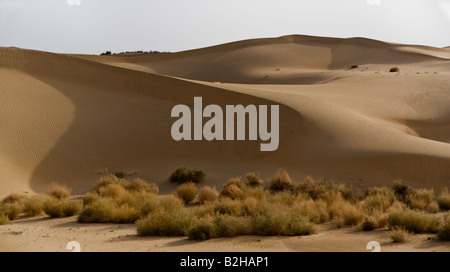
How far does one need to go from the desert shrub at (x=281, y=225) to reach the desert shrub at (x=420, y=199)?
18.6ft

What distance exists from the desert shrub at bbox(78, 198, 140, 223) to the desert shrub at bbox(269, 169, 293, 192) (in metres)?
6.71

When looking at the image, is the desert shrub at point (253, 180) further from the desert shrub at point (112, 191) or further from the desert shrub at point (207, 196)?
the desert shrub at point (112, 191)

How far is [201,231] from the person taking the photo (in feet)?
38.4

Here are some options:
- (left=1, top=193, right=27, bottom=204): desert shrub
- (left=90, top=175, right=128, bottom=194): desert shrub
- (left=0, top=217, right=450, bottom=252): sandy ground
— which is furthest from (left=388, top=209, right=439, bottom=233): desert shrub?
(left=1, top=193, right=27, bottom=204): desert shrub

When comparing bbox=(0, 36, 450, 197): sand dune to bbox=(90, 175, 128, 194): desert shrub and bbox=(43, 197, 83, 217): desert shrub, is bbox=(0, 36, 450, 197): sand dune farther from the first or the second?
bbox=(43, 197, 83, 217): desert shrub

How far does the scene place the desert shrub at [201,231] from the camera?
38.1ft

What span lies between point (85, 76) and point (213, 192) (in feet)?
51.9

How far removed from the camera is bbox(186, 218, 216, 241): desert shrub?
11617 mm

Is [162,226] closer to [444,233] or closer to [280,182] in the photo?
[444,233]

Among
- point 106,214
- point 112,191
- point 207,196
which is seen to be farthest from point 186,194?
point 106,214

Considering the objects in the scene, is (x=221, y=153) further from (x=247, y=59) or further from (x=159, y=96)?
(x=247, y=59)

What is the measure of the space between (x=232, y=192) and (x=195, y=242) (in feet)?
23.2

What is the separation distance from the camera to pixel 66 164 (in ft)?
74.6

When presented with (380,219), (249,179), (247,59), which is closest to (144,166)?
(249,179)
